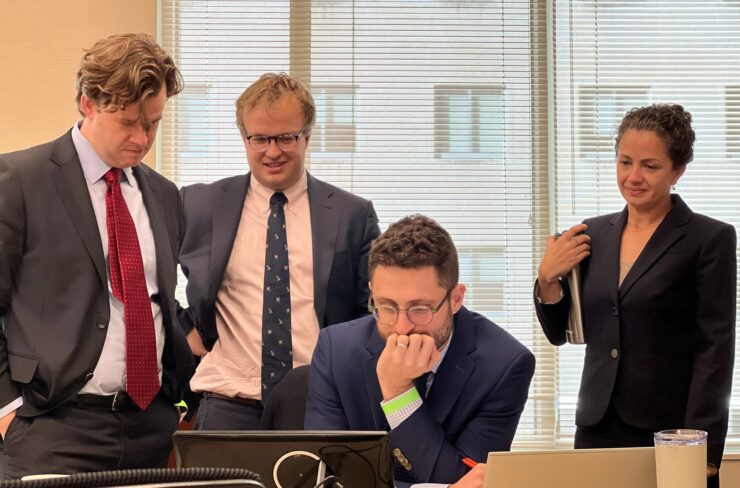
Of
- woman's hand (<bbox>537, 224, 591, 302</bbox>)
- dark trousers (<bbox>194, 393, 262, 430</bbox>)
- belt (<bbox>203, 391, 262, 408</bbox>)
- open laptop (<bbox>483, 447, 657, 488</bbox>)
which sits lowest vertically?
dark trousers (<bbox>194, 393, 262, 430</bbox>)

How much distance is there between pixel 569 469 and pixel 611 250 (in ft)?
4.85

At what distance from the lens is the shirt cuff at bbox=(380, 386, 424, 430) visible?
221 cm

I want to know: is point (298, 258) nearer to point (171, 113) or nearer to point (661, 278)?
point (661, 278)

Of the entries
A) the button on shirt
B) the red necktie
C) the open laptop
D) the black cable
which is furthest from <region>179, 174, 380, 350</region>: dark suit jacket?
the black cable

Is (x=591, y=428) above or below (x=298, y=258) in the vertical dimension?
below

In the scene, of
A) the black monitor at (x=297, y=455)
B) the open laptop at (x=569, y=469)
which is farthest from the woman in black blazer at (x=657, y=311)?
the black monitor at (x=297, y=455)

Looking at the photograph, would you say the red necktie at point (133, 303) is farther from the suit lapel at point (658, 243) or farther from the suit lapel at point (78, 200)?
the suit lapel at point (658, 243)

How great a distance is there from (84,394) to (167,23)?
8.53 ft

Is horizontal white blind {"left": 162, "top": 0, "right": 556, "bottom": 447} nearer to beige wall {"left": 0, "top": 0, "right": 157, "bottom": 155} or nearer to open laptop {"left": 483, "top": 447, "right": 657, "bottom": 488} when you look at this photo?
beige wall {"left": 0, "top": 0, "right": 157, "bottom": 155}

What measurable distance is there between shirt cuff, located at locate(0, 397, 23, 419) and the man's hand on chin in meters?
0.89

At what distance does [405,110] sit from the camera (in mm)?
4605

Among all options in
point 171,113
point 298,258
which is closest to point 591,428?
point 298,258

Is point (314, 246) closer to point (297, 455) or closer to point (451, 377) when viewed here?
point (451, 377)

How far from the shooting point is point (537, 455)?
5.24 feet
